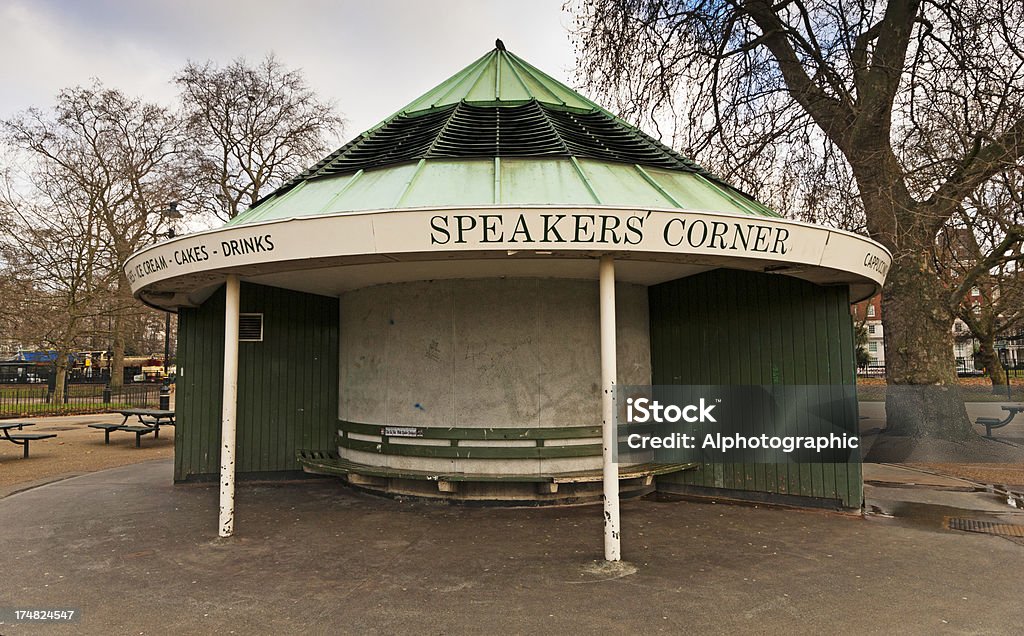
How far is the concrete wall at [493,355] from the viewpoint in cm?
830

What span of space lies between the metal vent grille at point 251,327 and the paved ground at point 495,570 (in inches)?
105

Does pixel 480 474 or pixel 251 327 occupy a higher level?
pixel 251 327

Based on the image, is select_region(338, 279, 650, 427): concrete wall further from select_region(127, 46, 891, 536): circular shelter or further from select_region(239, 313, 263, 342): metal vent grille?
select_region(239, 313, 263, 342): metal vent grille

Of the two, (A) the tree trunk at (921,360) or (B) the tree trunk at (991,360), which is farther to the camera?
(B) the tree trunk at (991,360)

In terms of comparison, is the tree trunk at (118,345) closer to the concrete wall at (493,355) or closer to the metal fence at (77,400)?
the metal fence at (77,400)

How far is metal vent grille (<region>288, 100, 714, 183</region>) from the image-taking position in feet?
27.6

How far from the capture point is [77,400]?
28641 mm

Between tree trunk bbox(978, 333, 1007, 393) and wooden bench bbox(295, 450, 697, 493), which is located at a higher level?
tree trunk bbox(978, 333, 1007, 393)

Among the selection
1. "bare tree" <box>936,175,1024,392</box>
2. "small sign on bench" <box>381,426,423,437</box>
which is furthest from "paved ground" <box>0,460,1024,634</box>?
"bare tree" <box>936,175,1024,392</box>

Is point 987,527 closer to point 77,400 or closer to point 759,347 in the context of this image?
point 759,347

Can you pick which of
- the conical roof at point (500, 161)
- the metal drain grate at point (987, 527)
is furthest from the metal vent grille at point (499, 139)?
the metal drain grate at point (987, 527)

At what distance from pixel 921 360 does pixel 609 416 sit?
37.7 feet

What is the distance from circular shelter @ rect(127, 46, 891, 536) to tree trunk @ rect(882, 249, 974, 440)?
23.8 feet

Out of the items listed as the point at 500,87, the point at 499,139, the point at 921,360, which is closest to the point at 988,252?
the point at 921,360
